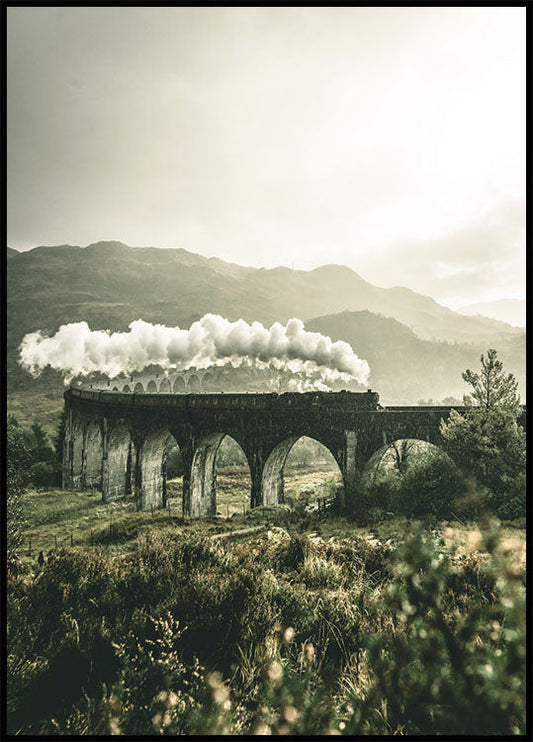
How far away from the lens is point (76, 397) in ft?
112

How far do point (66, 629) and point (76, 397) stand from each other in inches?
1249

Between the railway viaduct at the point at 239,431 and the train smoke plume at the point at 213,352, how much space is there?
1392 cm

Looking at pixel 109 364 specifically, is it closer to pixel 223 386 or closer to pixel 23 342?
pixel 223 386

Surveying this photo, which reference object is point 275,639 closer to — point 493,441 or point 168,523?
point 168,523

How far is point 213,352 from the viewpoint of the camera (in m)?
49.8

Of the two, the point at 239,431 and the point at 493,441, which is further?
the point at 239,431

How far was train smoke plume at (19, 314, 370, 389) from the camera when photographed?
121 feet

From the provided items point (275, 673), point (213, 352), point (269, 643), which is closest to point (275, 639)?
point (269, 643)

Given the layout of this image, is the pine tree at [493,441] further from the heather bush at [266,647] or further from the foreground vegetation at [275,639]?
the heather bush at [266,647]

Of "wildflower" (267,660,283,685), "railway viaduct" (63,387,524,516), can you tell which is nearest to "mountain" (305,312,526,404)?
"railway viaduct" (63,387,524,516)

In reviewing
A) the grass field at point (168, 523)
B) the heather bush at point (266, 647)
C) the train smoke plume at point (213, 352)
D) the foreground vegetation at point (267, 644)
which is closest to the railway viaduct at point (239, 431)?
the grass field at point (168, 523)

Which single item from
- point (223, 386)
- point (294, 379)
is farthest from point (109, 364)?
point (294, 379)

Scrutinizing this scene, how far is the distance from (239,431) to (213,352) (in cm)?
2955

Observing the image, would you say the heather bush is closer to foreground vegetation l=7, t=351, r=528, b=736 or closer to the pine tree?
foreground vegetation l=7, t=351, r=528, b=736
